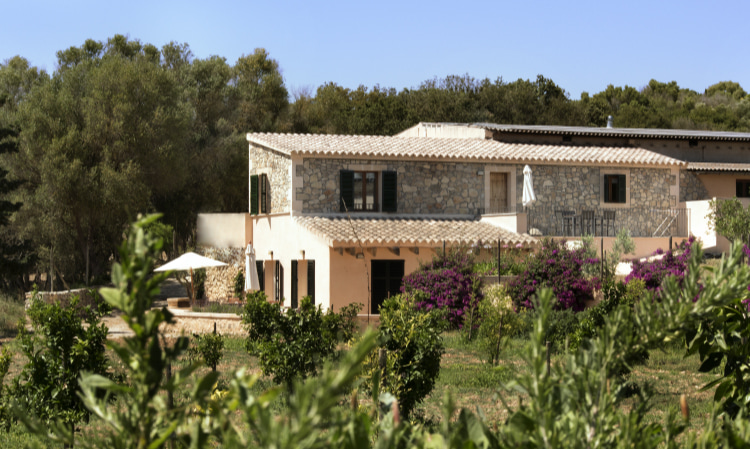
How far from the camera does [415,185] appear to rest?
21531mm

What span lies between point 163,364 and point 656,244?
69.8 ft

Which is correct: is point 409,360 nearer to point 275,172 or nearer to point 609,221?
point 275,172

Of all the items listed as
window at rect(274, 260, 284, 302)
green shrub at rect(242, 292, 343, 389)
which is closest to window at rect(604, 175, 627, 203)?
window at rect(274, 260, 284, 302)

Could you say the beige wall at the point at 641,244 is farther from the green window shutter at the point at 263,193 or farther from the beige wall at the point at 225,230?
the beige wall at the point at 225,230

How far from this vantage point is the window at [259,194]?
2252cm

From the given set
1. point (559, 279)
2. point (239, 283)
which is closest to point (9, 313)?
point (239, 283)

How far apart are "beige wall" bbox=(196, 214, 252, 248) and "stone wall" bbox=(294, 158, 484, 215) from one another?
13.9 feet

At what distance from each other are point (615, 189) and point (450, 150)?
499 cm

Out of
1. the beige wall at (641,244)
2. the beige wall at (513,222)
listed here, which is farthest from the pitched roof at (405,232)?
the beige wall at (641,244)

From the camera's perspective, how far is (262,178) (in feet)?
74.1

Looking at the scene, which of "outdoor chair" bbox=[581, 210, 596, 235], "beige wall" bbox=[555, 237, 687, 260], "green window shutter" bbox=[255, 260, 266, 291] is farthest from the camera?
"green window shutter" bbox=[255, 260, 266, 291]

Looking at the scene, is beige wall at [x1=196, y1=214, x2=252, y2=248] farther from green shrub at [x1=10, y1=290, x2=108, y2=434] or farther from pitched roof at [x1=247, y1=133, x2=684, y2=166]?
green shrub at [x1=10, y1=290, x2=108, y2=434]

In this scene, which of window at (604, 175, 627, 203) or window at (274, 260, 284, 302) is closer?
window at (274, 260, 284, 302)

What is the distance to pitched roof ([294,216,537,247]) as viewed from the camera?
18.3 metres
